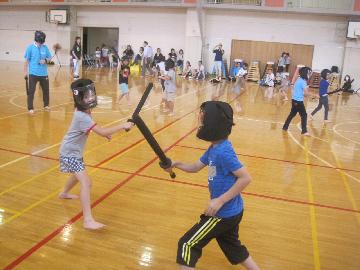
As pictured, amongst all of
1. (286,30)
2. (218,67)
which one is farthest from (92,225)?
(286,30)

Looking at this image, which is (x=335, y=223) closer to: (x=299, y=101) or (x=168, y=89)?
(x=299, y=101)

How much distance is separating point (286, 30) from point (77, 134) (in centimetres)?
2092

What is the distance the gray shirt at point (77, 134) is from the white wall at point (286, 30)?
20.9 m

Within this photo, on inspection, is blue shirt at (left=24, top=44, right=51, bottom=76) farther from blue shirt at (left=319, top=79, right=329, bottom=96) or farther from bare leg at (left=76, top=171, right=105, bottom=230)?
blue shirt at (left=319, top=79, right=329, bottom=96)

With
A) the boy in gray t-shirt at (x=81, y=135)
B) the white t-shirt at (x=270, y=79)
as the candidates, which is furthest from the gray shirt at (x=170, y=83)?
the white t-shirt at (x=270, y=79)

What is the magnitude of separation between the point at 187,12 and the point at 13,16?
14250 mm

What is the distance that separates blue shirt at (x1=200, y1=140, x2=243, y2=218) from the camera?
2.54 meters

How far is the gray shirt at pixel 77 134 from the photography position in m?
3.76

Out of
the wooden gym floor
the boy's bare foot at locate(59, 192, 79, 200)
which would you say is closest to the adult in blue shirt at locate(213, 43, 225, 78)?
the wooden gym floor

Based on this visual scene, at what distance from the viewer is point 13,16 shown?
28.9 m

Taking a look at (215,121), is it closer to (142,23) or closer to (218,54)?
(218,54)

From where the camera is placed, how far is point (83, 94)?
3.72 m

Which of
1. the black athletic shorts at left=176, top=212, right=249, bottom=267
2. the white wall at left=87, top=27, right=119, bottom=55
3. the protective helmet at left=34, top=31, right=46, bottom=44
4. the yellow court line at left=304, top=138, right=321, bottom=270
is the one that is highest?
the white wall at left=87, top=27, right=119, bottom=55

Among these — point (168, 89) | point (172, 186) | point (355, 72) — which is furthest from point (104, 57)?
point (172, 186)
